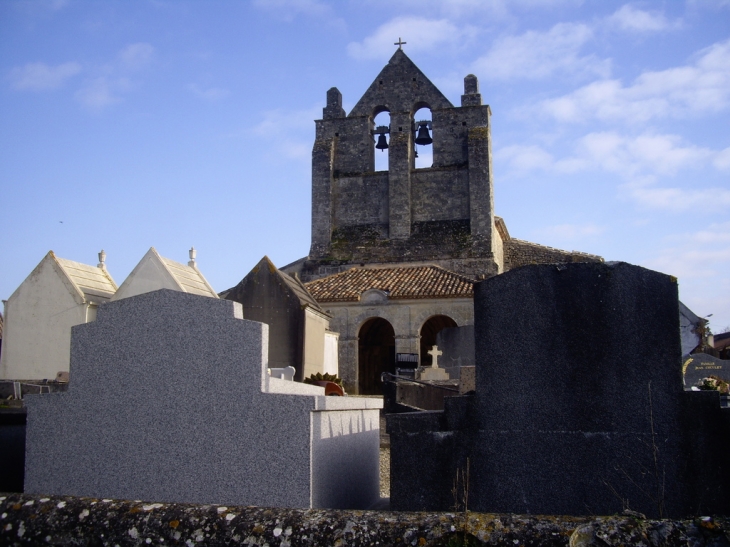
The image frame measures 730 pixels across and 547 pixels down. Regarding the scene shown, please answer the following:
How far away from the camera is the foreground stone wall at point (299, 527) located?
2.12 metres

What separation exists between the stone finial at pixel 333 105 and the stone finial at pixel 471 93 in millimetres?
5401

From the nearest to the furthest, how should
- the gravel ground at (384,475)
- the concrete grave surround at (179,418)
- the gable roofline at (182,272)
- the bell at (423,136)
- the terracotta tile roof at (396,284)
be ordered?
the concrete grave surround at (179,418)
the gable roofline at (182,272)
the gravel ground at (384,475)
the terracotta tile roof at (396,284)
the bell at (423,136)

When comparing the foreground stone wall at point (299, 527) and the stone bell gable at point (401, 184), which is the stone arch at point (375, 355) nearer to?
the stone bell gable at point (401, 184)

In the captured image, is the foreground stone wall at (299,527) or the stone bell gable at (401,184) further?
the stone bell gable at (401,184)

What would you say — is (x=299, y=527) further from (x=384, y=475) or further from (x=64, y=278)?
(x=384, y=475)

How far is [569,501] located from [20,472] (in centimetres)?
411

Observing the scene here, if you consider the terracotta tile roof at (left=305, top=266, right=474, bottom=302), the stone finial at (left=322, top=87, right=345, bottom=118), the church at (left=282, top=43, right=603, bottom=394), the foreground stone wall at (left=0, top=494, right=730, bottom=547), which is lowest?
the foreground stone wall at (left=0, top=494, right=730, bottom=547)

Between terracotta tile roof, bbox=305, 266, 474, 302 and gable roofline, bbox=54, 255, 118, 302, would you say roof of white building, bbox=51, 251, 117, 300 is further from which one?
terracotta tile roof, bbox=305, 266, 474, 302

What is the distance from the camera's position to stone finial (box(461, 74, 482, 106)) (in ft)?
98.2

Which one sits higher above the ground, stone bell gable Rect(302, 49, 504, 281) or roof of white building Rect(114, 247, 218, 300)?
stone bell gable Rect(302, 49, 504, 281)

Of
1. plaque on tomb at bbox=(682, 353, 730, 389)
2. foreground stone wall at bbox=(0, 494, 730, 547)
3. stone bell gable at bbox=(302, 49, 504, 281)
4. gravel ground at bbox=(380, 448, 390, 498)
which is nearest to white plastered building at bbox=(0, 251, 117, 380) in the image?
gravel ground at bbox=(380, 448, 390, 498)

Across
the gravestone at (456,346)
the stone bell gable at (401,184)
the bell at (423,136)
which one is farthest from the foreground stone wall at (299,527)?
the bell at (423,136)

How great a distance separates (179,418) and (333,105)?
27.8 metres

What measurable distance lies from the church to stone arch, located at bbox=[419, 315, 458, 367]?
0.06 m
